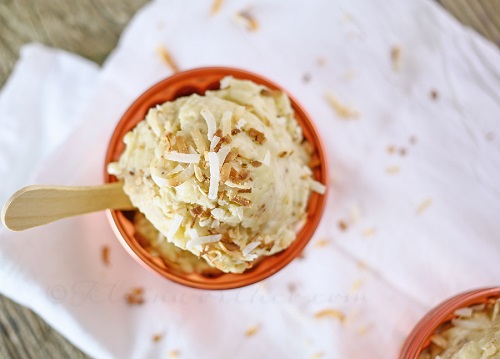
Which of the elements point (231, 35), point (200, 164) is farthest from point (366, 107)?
point (200, 164)

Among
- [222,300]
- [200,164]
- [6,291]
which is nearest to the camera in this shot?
[200,164]

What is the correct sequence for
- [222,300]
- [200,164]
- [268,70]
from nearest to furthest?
[200,164], [222,300], [268,70]

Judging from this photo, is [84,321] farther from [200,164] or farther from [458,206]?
[458,206]

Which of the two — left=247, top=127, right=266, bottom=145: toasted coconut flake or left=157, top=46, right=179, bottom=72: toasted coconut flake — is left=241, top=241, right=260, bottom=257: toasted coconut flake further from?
left=157, top=46, right=179, bottom=72: toasted coconut flake

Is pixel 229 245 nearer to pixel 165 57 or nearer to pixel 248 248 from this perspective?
pixel 248 248

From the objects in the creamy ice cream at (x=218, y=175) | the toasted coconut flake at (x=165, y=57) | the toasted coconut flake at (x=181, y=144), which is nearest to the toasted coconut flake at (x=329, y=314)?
the creamy ice cream at (x=218, y=175)

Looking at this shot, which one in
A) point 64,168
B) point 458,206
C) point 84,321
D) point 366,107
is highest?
point 366,107

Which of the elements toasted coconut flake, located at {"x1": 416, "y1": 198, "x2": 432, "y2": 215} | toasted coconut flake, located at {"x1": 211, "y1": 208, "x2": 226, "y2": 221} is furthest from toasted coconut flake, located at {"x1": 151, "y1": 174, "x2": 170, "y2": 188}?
toasted coconut flake, located at {"x1": 416, "y1": 198, "x2": 432, "y2": 215}
